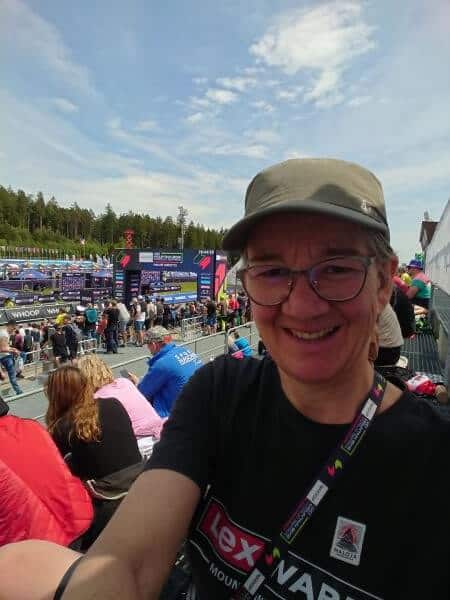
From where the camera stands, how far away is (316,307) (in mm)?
1040

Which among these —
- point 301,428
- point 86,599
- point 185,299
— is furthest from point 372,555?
point 185,299

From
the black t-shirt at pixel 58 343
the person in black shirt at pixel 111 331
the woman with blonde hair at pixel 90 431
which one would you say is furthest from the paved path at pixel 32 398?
the woman with blonde hair at pixel 90 431

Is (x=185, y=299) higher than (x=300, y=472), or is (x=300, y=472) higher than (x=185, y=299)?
(x=300, y=472)

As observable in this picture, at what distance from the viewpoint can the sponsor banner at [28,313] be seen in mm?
16953

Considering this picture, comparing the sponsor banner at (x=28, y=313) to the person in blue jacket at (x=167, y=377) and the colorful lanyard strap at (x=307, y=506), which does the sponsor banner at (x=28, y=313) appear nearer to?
the person in blue jacket at (x=167, y=377)

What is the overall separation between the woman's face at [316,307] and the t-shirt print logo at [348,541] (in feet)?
1.13

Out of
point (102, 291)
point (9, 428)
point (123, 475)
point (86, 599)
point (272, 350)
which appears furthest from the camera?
point (102, 291)

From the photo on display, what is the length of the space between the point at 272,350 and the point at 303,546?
485 millimetres

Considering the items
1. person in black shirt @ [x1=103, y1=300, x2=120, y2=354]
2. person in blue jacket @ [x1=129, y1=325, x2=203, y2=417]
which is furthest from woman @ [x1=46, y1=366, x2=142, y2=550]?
person in black shirt @ [x1=103, y1=300, x2=120, y2=354]

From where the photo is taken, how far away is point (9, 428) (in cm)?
255

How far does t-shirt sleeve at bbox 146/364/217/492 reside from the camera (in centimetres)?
113

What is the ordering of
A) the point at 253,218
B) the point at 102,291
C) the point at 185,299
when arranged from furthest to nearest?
the point at 102,291 → the point at 185,299 → the point at 253,218

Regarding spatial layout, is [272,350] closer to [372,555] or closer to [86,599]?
[372,555]

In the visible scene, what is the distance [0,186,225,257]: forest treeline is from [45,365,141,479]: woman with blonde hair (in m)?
104
